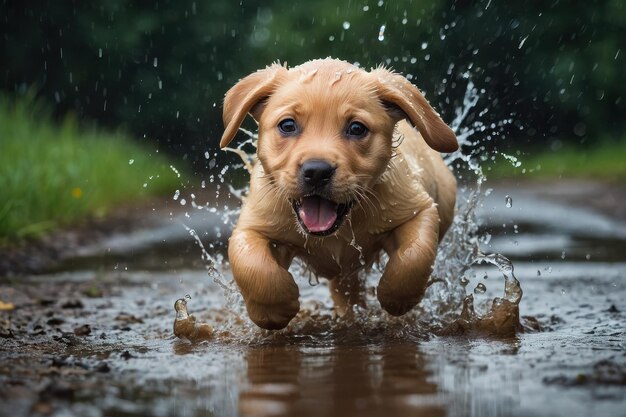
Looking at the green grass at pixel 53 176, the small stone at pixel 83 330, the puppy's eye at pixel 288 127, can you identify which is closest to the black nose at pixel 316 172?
the puppy's eye at pixel 288 127

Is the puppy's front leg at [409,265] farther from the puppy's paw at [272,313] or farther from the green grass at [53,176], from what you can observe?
the green grass at [53,176]

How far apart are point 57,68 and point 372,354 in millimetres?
20797

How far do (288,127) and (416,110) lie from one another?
24.8 inches

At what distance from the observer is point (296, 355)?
418cm

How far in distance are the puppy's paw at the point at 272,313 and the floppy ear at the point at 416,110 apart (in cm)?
95

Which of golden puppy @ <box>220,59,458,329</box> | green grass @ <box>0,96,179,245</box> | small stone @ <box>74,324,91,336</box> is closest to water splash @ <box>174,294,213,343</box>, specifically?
golden puppy @ <box>220,59,458,329</box>

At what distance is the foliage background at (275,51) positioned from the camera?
2280cm

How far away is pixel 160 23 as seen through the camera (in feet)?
78.0

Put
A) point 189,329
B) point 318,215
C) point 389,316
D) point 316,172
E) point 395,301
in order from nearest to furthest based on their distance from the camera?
point 316,172 → point 318,215 → point 395,301 → point 189,329 → point 389,316

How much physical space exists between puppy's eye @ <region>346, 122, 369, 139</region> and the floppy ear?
0.24 metres

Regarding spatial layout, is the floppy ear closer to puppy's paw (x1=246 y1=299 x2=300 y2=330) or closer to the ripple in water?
the ripple in water

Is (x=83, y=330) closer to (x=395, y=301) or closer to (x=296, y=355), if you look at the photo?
(x=296, y=355)

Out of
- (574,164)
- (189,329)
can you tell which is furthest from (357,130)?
(574,164)

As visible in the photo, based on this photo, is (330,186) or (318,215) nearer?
(330,186)
